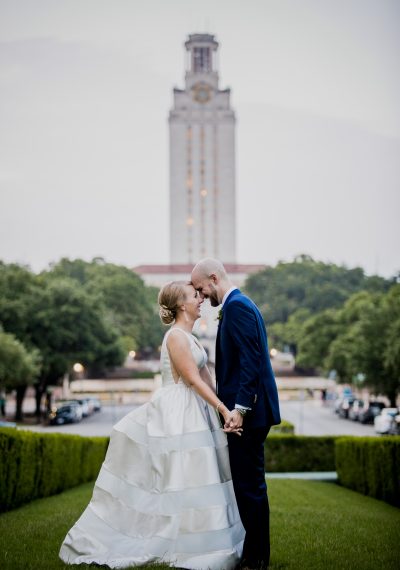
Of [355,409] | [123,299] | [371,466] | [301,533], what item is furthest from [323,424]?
[123,299]

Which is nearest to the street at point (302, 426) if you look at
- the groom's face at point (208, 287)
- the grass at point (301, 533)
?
the grass at point (301, 533)

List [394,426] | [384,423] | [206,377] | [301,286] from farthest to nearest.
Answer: [301,286], [384,423], [394,426], [206,377]

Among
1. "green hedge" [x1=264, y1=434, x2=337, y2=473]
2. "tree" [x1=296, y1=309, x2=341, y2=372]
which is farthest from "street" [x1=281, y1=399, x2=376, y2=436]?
"green hedge" [x1=264, y1=434, x2=337, y2=473]

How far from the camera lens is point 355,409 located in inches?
1697

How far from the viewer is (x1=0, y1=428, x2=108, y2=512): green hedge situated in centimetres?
1002

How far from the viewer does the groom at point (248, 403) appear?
5723 mm

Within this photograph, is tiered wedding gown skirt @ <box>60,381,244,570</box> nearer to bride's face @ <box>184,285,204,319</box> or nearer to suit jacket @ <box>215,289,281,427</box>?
suit jacket @ <box>215,289,281,427</box>

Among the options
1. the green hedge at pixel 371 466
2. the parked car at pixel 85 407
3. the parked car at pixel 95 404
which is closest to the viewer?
the green hedge at pixel 371 466

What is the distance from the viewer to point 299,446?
19.3m

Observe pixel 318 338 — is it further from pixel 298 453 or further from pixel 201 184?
pixel 201 184

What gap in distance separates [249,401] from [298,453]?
46.5 feet

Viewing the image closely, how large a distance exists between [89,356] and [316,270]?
169ft

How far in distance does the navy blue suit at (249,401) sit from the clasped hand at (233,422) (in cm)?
10

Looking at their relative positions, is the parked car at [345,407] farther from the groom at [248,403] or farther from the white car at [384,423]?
the groom at [248,403]
